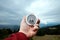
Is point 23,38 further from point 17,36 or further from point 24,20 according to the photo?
point 24,20

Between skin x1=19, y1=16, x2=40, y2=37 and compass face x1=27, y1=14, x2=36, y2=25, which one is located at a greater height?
compass face x1=27, y1=14, x2=36, y2=25

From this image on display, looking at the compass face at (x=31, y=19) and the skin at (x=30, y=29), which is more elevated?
the compass face at (x=31, y=19)

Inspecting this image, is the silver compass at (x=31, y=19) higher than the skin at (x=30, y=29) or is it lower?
higher

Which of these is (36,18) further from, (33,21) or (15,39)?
(15,39)

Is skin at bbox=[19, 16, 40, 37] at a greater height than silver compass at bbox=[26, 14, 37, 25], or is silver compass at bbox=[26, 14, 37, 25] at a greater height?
silver compass at bbox=[26, 14, 37, 25]

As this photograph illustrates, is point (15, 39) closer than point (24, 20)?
Yes

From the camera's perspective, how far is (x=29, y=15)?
58cm

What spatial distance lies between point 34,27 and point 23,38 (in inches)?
3.4

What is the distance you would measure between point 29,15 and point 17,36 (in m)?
0.12

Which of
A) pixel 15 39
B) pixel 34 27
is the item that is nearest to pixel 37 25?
pixel 34 27

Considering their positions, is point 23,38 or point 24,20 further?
point 24,20

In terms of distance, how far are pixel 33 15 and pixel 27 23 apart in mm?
35

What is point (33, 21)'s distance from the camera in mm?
573

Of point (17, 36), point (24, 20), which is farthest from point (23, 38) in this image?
point (24, 20)
